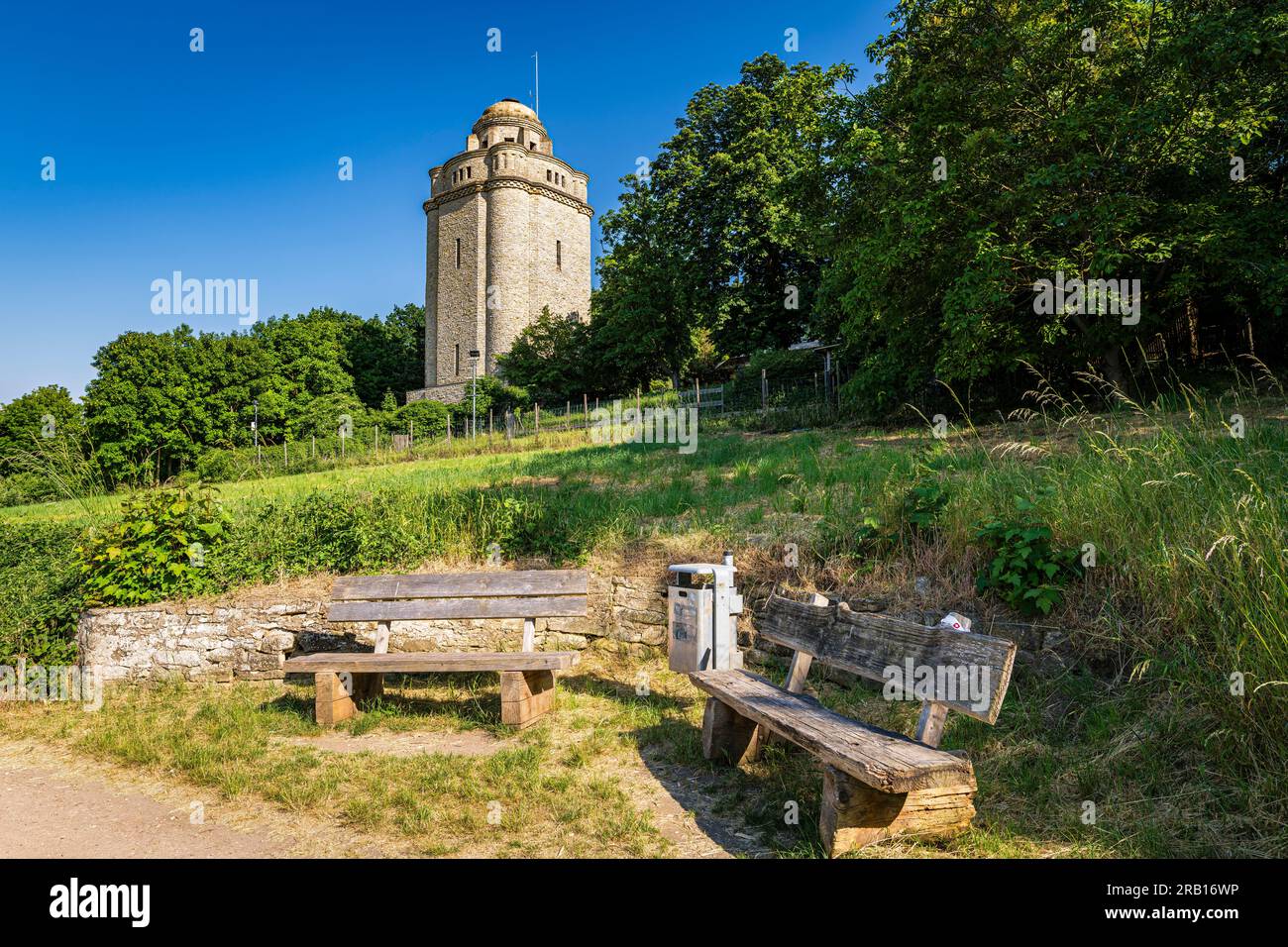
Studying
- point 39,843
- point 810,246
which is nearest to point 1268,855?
point 39,843

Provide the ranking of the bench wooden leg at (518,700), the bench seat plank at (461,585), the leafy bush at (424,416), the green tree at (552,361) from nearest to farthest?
the bench wooden leg at (518,700) < the bench seat plank at (461,585) < the green tree at (552,361) < the leafy bush at (424,416)

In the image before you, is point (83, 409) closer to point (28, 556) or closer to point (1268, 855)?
point (28, 556)

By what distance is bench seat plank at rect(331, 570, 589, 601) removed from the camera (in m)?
5.30

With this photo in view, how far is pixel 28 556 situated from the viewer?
7375 mm

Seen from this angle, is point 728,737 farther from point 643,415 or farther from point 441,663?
point 643,415

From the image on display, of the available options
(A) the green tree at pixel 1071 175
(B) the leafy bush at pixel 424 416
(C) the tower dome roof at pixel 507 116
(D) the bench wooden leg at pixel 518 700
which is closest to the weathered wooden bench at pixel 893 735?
(D) the bench wooden leg at pixel 518 700

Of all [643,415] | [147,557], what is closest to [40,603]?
[147,557]

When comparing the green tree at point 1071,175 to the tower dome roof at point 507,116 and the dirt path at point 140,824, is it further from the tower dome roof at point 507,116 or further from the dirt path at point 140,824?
the tower dome roof at point 507,116

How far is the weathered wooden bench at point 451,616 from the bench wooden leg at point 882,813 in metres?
2.28

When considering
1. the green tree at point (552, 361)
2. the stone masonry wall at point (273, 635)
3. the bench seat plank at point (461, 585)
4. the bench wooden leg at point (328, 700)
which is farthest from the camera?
the green tree at point (552, 361)

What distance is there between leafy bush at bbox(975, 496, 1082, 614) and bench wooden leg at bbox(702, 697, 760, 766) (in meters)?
1.97

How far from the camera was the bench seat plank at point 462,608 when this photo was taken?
5.20 m

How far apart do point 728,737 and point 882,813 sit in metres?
1.28

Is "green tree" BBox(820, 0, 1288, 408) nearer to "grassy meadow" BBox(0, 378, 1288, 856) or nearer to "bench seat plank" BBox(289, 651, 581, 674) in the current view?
"grassy meadow" BBox(0, 378, 1288, 856)
